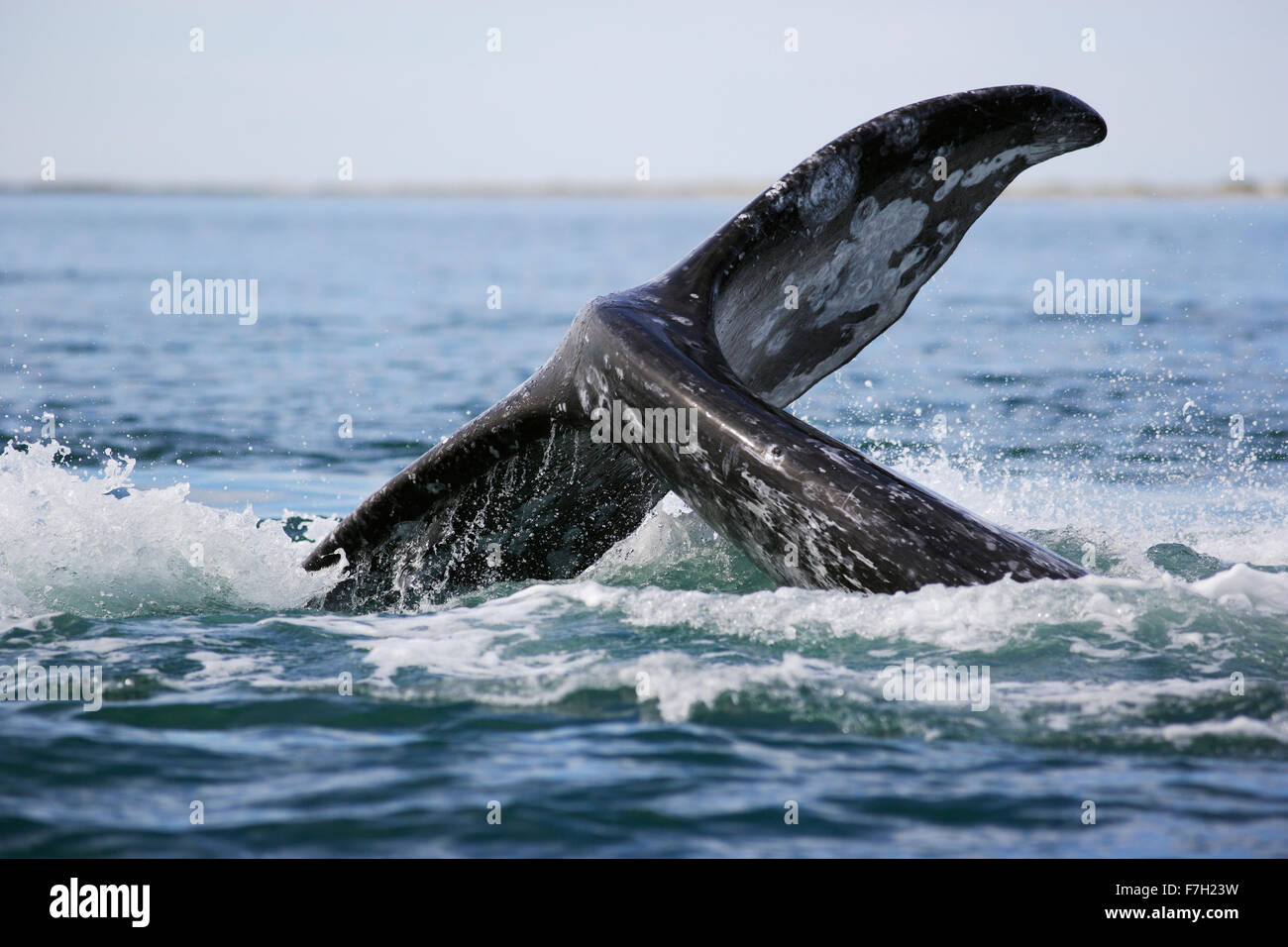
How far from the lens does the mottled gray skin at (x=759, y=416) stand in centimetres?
535

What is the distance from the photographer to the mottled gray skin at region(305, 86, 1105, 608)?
5348mm

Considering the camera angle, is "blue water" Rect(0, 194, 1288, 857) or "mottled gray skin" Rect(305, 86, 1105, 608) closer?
"blue water" Rect(0, 194, 1288, 857)

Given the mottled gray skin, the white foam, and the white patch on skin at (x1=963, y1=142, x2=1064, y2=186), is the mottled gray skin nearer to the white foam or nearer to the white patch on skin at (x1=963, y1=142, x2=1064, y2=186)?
the white patch on skin at (x1=963, y1=142, x2=1064, y2=186)

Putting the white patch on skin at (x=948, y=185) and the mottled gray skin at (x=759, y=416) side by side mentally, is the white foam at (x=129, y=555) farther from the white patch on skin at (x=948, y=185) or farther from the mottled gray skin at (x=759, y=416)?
the white patch on skin at (x=948, y=185)

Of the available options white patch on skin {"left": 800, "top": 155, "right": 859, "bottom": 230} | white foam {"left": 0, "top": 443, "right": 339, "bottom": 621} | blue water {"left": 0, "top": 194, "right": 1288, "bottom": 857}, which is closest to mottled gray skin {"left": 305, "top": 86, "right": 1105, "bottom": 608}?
white patch on skin {"left": 800, "top": 155, "right": 859, "bottom": 230}

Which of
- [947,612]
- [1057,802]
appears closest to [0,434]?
[947,612]

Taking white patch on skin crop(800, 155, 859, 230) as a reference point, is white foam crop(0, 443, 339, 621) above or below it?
below

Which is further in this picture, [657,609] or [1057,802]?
[657,609]

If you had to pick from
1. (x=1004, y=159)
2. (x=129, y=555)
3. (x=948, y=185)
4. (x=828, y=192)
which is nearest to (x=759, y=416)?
(x=828, y=192)

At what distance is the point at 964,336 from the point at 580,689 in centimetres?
1762

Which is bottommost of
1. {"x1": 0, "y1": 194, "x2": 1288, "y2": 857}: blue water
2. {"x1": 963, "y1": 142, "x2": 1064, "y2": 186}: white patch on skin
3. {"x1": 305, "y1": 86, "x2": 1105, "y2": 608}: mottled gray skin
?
{"x1": 0, "y1": 194, "x2": 1288, "y2": 857}: blue water
